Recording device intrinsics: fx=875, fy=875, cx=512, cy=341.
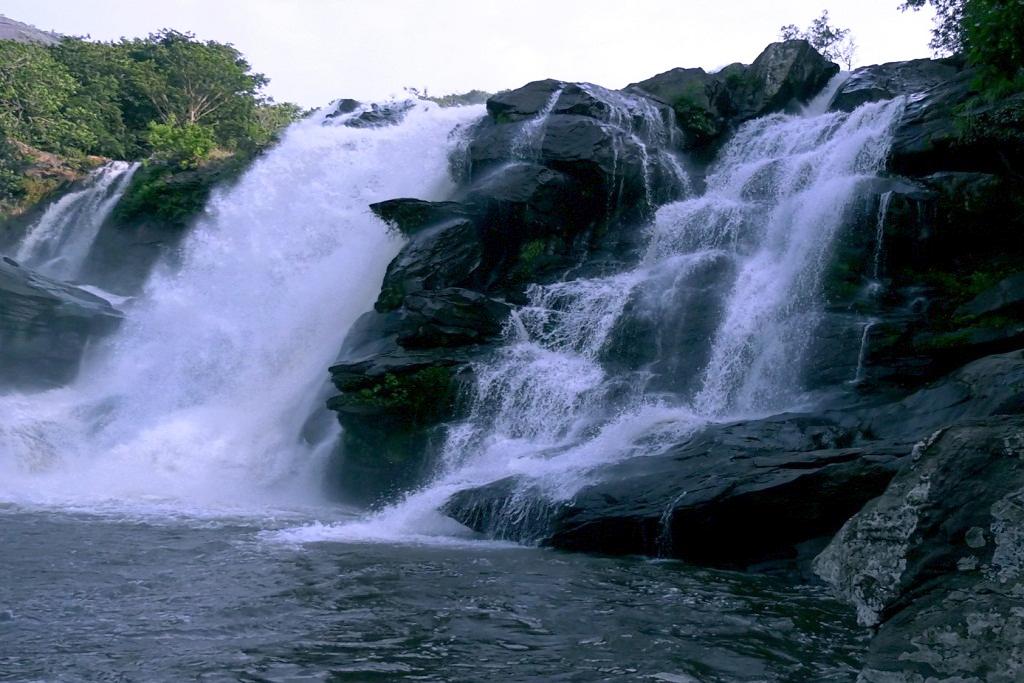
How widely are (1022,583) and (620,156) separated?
16.9 metres

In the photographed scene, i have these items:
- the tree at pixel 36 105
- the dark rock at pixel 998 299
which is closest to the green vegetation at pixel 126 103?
the tree at pixel 36 105

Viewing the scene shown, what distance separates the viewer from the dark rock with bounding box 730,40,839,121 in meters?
23.3

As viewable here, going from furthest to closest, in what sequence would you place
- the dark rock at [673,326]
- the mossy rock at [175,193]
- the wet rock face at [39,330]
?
the mossy rock at [175,193] → the wet rock face at [39,330] → the dark rock at [673,326]

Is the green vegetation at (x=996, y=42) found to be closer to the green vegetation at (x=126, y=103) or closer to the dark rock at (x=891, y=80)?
the dark rock at (x=891, y=80)

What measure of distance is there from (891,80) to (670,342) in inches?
444

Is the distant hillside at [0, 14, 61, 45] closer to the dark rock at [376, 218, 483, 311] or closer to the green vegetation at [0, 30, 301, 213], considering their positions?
the green vegetation at [0, 30, 301, 213]

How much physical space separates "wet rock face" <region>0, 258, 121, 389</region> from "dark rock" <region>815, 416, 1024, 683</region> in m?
20.2

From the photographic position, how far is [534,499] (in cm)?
1073

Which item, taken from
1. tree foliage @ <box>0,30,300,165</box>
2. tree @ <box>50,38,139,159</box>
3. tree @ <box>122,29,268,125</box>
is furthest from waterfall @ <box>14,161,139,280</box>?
tree @ <box>122,29,268,125</box>

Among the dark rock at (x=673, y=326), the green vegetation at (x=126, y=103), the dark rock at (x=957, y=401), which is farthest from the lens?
the green vegetation at (x=126, y=103)

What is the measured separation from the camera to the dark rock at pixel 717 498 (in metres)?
9.27

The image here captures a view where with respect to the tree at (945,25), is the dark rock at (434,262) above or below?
below

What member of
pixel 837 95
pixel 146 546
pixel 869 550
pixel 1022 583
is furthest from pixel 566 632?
pixel 837 95

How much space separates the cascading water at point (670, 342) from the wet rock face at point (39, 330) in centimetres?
1147
